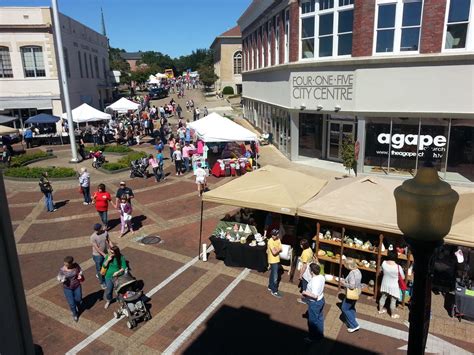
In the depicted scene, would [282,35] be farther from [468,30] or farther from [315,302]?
[315,302]

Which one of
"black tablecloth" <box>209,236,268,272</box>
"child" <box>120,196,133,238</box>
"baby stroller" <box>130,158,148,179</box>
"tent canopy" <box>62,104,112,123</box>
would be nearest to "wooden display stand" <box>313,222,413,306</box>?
"black tablecloth" <box>209,236,268,272</box>

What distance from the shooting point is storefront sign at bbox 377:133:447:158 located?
58.3 feet

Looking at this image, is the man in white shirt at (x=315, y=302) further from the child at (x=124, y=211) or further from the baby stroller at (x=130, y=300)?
the child at (x=124, y=211)

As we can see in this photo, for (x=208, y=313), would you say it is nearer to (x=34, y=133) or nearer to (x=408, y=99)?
(x=408, y=99)

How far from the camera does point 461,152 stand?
17453 millimetres

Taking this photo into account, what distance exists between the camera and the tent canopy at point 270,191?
10.2 meters

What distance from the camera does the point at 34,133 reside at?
3200 cm

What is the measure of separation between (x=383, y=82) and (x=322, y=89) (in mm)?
3369

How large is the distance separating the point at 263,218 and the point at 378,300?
4569mm

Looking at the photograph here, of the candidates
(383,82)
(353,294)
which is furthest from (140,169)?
(353,294)

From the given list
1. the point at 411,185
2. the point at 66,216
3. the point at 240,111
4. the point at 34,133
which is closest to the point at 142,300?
the point at 411,185

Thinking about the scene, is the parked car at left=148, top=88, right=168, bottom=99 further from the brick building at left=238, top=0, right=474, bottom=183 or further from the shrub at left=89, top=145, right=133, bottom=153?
the brick building at left=238, top=0, right=474, bottom=183

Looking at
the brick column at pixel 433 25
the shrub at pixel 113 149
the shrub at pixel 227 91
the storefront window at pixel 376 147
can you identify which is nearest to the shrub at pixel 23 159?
the shrub at pixel 113 149

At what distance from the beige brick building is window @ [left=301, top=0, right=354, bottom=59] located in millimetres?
50013
